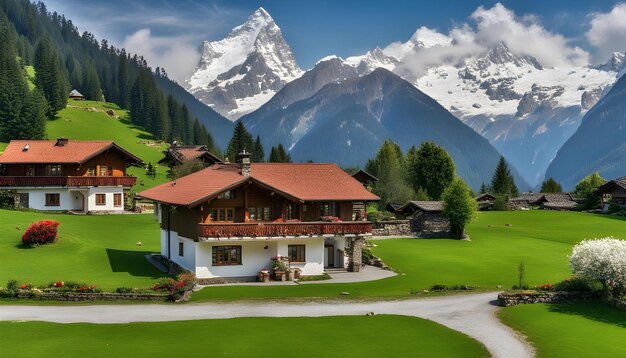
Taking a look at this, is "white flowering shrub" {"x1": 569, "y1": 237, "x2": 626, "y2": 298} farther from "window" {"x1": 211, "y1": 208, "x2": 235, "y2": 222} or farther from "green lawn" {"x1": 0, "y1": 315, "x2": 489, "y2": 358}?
"window" {"x1": 211, "y1": 208, "x2": 235, "y2": 222}

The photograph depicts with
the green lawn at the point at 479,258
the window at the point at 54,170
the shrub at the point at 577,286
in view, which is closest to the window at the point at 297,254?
the green lawn at the point at 479,258

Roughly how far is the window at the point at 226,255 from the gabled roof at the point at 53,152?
4023cm

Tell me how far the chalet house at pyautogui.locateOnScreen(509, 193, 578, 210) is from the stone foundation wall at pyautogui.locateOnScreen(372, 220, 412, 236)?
145ft

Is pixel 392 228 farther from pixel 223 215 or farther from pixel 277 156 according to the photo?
pixel 277 156

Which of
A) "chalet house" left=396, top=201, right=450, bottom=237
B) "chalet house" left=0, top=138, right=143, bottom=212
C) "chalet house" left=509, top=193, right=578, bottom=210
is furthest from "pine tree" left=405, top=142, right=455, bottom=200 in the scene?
"chalet house" left=0, top=138, right=143, bottom=212

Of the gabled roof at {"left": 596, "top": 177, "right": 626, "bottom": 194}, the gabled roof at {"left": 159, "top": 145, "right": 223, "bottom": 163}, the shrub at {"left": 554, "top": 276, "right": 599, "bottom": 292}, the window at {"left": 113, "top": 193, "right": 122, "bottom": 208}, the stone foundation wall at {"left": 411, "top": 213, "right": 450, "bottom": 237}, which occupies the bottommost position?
the shrub at {"left": 554, "top": 276, "right": 599, "bottom": 292}

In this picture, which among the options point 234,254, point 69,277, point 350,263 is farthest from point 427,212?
point 69,277

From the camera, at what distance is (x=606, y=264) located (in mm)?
42125

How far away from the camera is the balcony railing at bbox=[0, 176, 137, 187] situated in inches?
3310

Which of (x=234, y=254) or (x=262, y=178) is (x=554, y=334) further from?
(x=262, y=178)

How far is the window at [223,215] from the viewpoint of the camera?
53244 millimetres

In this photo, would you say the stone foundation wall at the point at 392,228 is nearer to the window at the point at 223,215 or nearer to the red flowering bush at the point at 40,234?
the window at the point at 223,215

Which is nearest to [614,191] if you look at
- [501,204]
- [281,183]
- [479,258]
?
[501,204]

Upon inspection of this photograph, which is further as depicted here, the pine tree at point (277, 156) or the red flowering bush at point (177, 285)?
the pine tree at point (277, 156)
